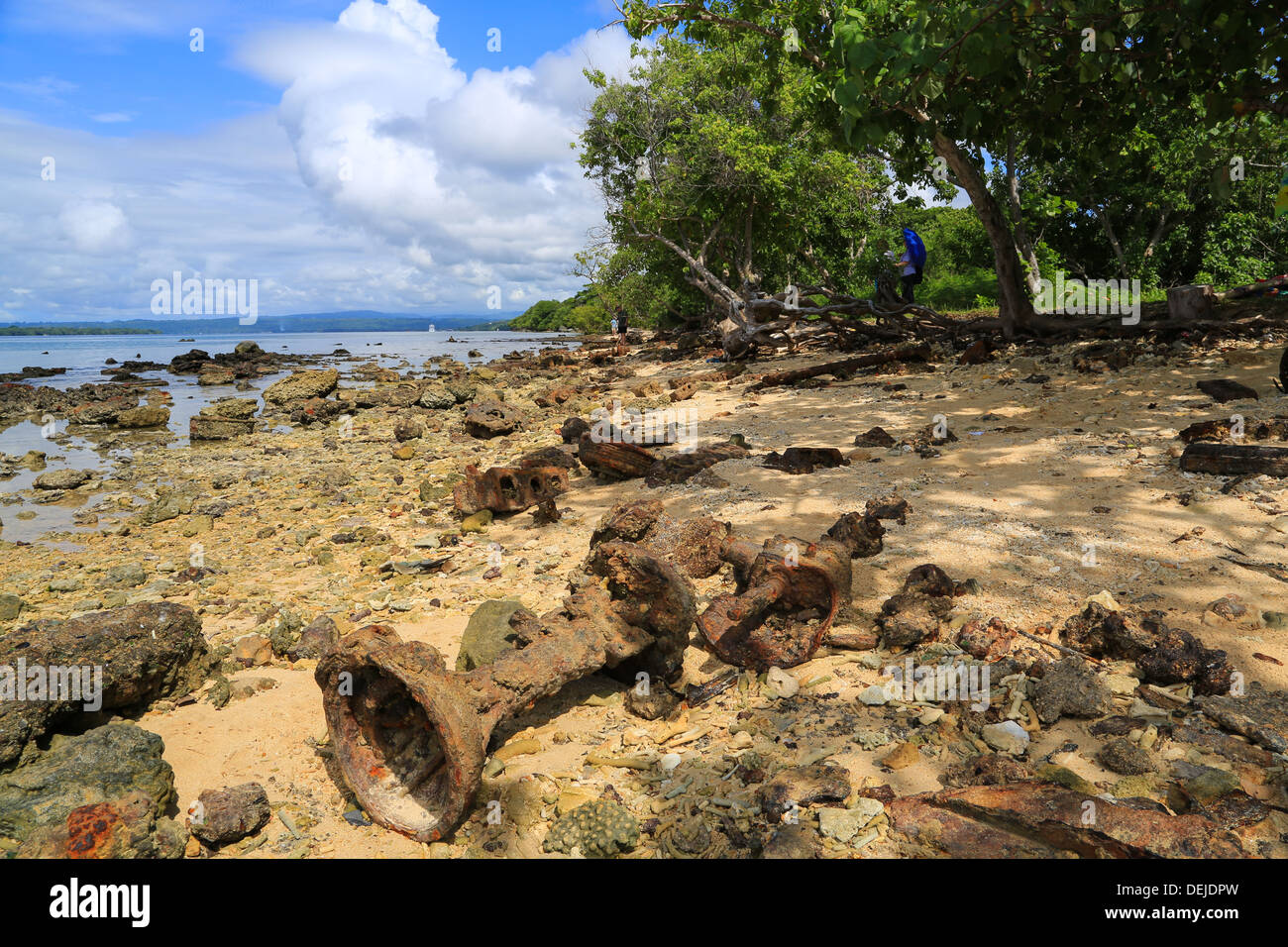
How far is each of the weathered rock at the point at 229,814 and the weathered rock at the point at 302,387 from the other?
16762 millimetres

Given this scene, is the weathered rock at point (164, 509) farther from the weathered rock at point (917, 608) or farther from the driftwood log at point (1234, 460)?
the driftwood log at point (1234, 460)

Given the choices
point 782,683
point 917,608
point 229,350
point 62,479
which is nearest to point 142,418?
point 62,479

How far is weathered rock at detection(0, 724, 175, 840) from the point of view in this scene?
107 inches

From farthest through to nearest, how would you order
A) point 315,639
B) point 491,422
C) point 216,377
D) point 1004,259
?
point 216,377 → point 491,422 → point 1004,259 → point 315,639

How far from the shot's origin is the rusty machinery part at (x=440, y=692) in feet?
9.32

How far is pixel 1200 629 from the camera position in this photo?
3557 millimetres

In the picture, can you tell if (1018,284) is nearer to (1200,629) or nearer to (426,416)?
(1200,629)

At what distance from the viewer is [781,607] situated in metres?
4.22

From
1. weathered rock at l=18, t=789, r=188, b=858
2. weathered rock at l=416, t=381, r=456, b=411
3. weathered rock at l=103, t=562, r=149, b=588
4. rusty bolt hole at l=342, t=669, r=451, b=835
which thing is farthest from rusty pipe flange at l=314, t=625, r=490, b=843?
weathered rock at l=416, t=381, r=456, b=411

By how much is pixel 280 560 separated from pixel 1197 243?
87.9 feet

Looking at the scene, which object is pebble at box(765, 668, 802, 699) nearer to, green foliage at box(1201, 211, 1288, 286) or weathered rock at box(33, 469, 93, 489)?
weathered rock at box(33, 469, 93, 489)

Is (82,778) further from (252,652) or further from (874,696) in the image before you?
(874,696)

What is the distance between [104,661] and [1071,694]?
4.66 meters

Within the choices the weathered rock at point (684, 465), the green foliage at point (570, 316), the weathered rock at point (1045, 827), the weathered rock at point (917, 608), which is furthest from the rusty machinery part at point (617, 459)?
the green foliage at point (570, 316)
